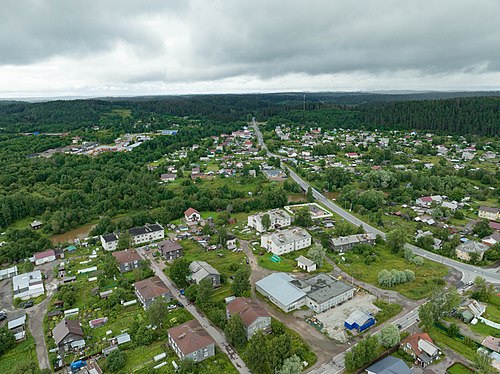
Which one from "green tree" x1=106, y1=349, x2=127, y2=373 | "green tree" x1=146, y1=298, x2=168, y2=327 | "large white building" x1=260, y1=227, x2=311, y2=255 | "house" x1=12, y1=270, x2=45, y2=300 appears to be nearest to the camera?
"green tree" x1=106, y1=349, x2=127, y2=373

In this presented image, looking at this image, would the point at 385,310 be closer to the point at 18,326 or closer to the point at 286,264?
the point at 286,264

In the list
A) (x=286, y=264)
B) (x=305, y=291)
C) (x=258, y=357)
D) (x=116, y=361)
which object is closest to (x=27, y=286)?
(x=116, y=361)

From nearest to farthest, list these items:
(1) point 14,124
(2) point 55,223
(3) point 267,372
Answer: (3) point 267,372 → (2) point 55,223 → (1) point 14,124

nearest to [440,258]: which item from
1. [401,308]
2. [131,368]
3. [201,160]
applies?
[401,308]

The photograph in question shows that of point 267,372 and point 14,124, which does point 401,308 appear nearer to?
point 267,372

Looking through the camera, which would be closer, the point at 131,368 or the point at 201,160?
the point at 131,368

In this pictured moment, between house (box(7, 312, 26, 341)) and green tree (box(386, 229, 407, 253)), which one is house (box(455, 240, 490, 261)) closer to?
green tree (box(386, 229, 407, 253))

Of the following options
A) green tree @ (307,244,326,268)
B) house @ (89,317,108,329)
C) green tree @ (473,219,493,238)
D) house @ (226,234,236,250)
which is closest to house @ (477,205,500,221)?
green tree @ (473,219,493,238)
